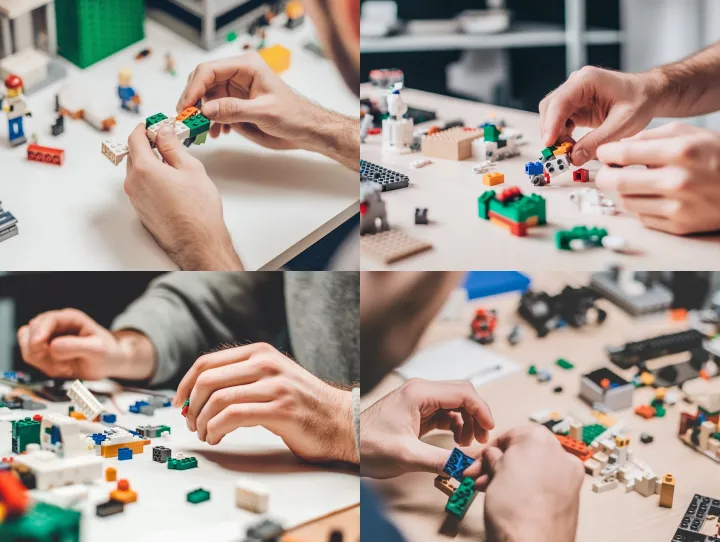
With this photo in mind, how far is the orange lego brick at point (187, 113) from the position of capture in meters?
1.67

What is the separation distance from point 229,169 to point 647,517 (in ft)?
3.11

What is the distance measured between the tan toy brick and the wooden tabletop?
29 cm

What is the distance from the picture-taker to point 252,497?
154cm

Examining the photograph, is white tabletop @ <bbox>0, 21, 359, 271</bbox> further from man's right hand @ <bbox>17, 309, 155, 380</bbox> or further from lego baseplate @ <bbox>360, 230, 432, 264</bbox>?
man's right hand @ <bbox>17, 309, 155, 380</bbox>

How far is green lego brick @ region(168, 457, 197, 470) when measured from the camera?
5.28 feet

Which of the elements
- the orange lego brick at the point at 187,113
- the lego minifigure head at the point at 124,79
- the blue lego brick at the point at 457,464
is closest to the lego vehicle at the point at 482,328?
the blue lego brick at the point at 457,464

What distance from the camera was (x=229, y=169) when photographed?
1.73 meters

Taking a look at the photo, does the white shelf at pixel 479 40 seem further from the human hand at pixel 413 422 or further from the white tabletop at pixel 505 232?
the human hand at pixel 413 422

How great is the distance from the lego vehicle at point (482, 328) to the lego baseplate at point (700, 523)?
49 centimetres

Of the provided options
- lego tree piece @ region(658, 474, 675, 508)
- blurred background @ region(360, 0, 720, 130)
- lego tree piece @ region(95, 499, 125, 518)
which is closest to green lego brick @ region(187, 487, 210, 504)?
lego tree piece @ region(95, 499, 125, 518)

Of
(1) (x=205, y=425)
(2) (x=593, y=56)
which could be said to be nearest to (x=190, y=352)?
(1) (x=205, y=425)

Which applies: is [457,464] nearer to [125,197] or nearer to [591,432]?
[591,432]

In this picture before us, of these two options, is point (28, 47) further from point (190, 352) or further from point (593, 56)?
point (593, 56)

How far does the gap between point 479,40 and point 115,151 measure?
145 centimetres
